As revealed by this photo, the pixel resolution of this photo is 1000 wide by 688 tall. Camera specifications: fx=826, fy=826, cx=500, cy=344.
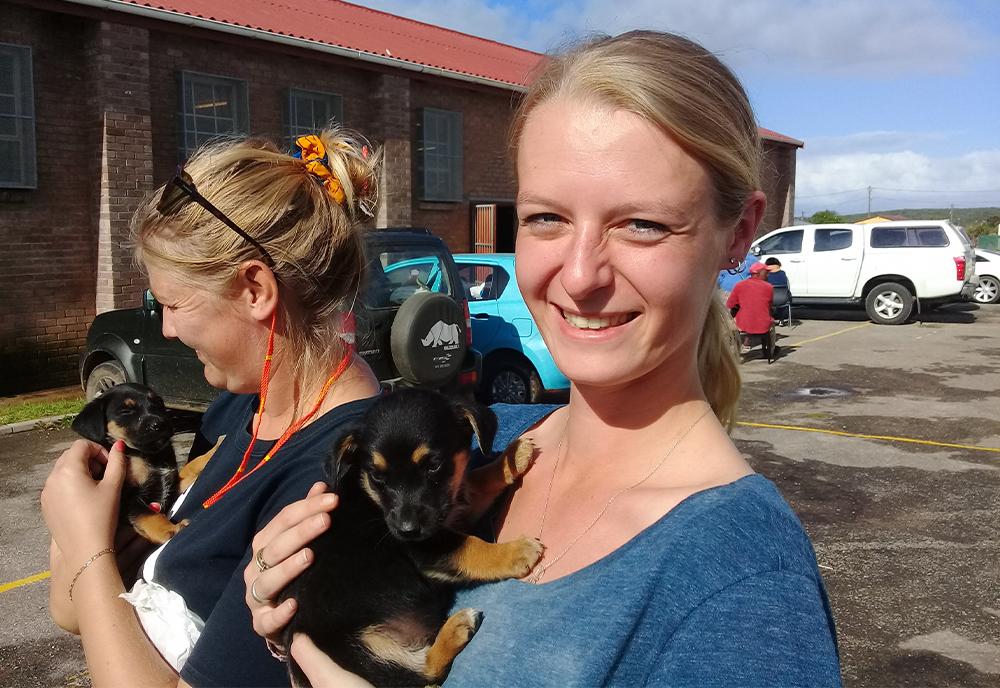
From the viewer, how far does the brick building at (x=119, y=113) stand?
1172cm

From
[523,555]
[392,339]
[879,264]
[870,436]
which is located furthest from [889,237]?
[523,555]

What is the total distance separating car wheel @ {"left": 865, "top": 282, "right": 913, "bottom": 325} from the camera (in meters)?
20.8

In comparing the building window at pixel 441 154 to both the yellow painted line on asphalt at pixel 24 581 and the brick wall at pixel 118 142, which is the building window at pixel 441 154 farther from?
the yellow painted line on asphalt at pixel 24 581

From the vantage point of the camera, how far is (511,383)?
36.3 feet

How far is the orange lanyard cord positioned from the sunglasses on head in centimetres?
21

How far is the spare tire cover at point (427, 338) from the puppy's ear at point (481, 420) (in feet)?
21.1

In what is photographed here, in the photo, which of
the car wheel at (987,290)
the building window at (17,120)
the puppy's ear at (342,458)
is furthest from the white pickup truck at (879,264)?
the puppy's ear at (342,458)

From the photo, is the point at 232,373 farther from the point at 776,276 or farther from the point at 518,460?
the point at 776,276

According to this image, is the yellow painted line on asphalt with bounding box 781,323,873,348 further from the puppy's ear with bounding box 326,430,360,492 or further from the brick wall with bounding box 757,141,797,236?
the puppy's ear with bounding box 326,430,360,492

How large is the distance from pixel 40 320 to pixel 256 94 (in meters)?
5.50

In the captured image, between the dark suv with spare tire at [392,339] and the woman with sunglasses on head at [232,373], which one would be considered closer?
the woman with sunglasses on head at [232,373]

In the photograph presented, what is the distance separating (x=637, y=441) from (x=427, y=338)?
23.5 feet

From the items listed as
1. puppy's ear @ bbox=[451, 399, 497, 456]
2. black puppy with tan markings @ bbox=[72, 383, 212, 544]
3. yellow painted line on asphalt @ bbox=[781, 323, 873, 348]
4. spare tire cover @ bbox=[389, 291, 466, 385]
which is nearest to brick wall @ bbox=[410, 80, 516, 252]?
yellow painted line on asphalt @ bbox=[781, 323, 873, 348]

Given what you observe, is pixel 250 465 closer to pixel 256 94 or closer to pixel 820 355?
pixel 256 94
